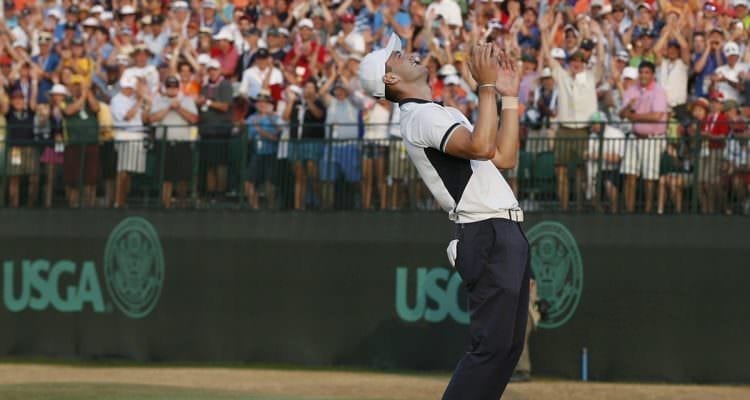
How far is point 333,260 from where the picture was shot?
19922mm

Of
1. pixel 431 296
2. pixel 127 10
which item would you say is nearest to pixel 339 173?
pixel 431 296

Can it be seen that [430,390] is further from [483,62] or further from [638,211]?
[483,62]

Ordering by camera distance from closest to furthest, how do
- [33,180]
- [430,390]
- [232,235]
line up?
1. [430,390]
2. [232,235]
3. [33,180]

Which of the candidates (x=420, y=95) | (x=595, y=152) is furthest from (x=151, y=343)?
(x=420, y=95)

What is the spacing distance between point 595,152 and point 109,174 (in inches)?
284

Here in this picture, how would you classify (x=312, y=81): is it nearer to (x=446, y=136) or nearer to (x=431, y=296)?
(x=431, y=296)

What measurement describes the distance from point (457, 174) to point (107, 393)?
662 cm

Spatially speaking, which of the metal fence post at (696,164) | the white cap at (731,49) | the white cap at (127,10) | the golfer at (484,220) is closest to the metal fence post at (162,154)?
the white cap at (127,10)

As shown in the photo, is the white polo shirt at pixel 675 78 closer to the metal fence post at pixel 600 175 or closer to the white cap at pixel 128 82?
the metal fence post at pixel 600 175

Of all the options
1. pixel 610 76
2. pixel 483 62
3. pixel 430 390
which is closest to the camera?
pixel 483 62

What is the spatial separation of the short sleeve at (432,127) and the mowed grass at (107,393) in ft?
19.0

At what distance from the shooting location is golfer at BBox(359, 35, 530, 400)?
7633mm

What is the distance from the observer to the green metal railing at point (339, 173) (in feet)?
57.1

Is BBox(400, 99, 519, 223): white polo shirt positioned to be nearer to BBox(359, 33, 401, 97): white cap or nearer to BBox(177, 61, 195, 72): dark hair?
BBox(359, 33, 401, 97): white cap
